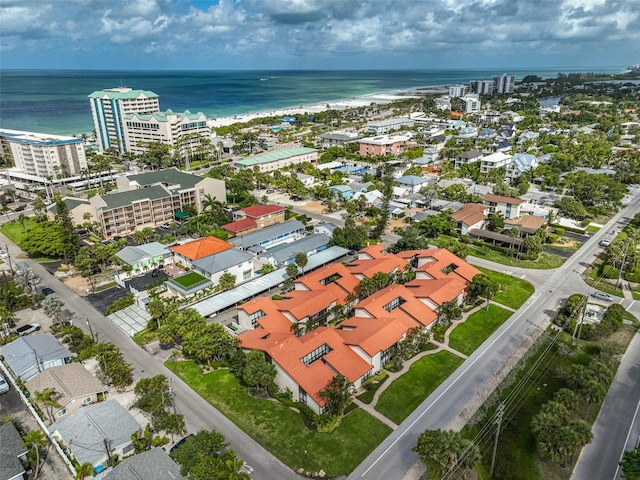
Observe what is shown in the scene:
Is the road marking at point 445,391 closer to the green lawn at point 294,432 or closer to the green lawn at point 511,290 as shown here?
the green lawn at point 294,432

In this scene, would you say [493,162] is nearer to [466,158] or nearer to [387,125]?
[466,158]

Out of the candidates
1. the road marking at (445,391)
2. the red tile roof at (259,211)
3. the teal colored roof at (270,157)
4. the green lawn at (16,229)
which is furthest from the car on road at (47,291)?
the teal colored roof at (270,157)

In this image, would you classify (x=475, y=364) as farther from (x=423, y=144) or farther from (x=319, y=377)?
(x=423, y=144)

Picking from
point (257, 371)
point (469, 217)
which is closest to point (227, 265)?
point (257, 371)

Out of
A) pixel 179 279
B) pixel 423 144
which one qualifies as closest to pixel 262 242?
pixel 179 279

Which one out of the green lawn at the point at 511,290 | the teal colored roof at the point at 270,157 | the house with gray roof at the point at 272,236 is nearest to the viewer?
the green lawn at the point at 511,290

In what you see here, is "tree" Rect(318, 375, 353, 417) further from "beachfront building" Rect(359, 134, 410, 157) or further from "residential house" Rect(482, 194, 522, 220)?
"beachfront building" Rect(359, 134, 410, 157)
